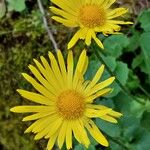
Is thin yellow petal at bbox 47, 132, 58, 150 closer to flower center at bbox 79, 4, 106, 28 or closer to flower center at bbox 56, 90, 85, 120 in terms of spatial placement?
flower center at bbox 56, 90, 85, 120

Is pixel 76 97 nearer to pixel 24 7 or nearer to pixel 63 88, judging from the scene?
pixel 63 88

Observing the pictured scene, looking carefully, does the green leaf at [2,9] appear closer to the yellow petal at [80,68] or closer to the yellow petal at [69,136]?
the yellow petal at [80,68]

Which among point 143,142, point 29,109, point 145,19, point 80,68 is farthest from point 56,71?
point 145,19

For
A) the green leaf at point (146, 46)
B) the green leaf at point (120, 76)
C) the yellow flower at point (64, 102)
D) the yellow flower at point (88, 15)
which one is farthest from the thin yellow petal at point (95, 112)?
the green leaf at point (146, 46)

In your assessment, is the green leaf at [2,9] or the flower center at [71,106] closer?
the flower center at [71,106]

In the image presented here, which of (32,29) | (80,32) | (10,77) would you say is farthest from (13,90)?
(80,32)

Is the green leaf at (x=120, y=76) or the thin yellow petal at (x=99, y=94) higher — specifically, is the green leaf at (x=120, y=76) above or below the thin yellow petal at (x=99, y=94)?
below

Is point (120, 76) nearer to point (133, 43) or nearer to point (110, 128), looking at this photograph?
point (110, 128)

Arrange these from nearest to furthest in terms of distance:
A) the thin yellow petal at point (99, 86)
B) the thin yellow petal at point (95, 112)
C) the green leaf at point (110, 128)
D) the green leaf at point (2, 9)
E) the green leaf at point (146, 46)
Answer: the thin yellow petal at point (95, 112) < the thin yellow petal at point (99, 86) < the green leaf at point (110, 128) < the green leaf at point (146, 46) < the green leaf at point (2, 9)
